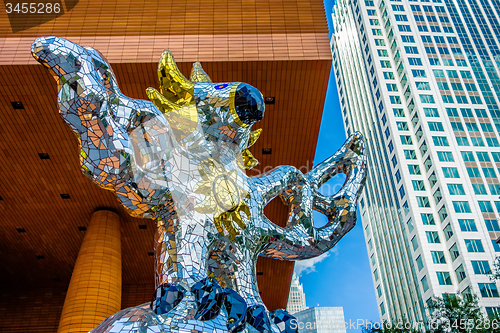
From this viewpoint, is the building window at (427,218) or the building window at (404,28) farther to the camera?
the building window at (404,28)

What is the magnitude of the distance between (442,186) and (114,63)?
3026 cm

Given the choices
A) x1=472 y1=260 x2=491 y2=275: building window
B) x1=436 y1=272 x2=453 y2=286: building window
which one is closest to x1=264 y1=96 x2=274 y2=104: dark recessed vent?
x1=472 y1=260 x2=491 y2=275: building window

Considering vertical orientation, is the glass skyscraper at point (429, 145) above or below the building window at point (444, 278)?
above

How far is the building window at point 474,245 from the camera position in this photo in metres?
29.8

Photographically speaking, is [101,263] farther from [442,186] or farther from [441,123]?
[441,123]

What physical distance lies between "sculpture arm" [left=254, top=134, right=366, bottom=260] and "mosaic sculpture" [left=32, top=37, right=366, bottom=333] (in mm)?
12

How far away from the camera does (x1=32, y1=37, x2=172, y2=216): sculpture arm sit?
259 centimetres

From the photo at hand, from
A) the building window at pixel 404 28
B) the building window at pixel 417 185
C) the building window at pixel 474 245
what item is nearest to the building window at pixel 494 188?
the building window at pixel 474 245

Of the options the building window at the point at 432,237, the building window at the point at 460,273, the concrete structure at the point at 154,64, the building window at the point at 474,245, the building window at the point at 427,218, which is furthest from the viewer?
the building window at the point at 427,218

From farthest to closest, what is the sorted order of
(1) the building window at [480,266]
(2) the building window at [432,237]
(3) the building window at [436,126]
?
(3) the building window at [436,126]
(2) the building window at [432,237]
(1) the building window at [480,266]

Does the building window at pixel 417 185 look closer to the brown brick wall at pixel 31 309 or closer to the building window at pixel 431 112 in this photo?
the building window at pixel 431 112

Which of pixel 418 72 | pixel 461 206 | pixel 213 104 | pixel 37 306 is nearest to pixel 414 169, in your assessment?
pixel 461 206

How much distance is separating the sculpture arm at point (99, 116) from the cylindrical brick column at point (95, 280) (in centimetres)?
665

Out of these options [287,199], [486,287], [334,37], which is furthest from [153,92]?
[334,37]
